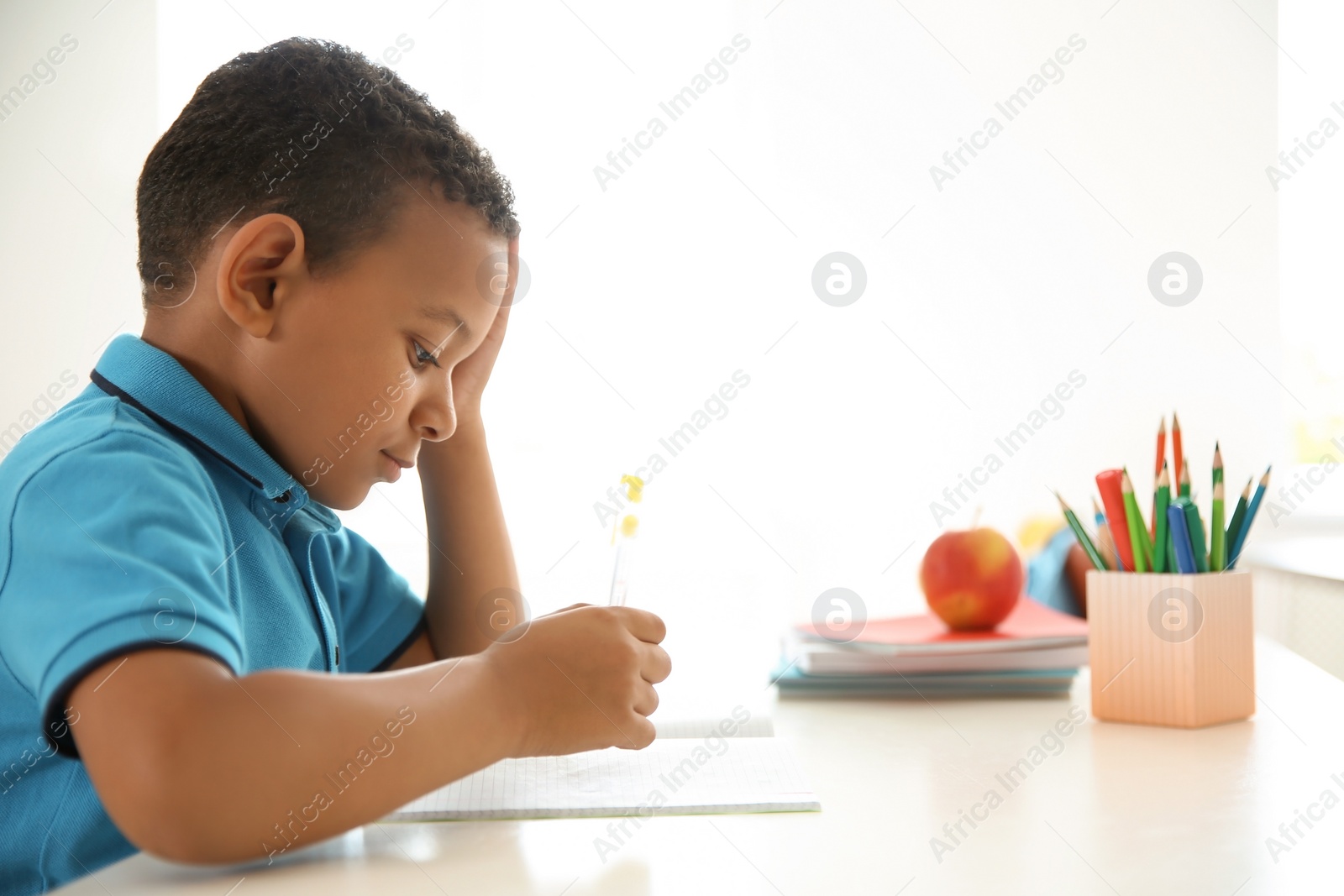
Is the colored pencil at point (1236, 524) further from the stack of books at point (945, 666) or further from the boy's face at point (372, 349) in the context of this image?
the boy's face at point (372, 349)

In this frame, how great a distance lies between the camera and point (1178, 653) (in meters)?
0.82


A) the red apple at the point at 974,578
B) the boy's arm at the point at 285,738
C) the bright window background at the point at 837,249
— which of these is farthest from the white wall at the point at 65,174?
the boy's arm at the point at 285,738

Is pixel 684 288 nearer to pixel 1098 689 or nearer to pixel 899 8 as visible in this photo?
pixel 899 8

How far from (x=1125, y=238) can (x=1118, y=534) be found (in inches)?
68.6

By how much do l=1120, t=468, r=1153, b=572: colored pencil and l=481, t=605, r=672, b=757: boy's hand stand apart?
0.43 metres

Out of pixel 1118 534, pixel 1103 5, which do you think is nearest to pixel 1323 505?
pixel 1103 5

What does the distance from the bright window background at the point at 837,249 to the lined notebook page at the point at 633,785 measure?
1592mm

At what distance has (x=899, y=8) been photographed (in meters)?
2.54

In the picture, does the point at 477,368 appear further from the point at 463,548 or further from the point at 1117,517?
the point at 1117,517

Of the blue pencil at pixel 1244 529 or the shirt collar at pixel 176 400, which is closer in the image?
the shirt collar at pixel 176 400

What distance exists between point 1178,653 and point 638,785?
0.45 metres

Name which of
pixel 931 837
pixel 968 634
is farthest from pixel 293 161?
pixel 968 634

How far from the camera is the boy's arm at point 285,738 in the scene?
0.49m

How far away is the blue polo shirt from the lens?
517 millimetres
